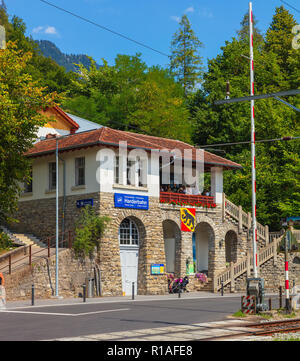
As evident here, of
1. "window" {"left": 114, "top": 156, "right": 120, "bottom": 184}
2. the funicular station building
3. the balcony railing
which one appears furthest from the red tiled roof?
the balcony railing

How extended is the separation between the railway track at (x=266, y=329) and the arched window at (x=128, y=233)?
19.9 meters

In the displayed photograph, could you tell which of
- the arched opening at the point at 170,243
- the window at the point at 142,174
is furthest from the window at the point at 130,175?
the arched opening at the point at 170,243

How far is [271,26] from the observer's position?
244 ft

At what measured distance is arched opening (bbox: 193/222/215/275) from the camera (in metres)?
47.2

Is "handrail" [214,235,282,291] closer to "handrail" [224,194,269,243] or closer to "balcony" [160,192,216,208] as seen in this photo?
"handrail" [224,194,269,243]

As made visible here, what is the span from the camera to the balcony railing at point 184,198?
41.8 meters

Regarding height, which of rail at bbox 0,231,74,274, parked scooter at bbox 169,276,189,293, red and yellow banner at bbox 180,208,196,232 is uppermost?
red and yellow banner at bbox 180,208,196,232

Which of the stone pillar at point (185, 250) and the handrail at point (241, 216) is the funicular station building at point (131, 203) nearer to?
the stone pillar at point (185, 250)

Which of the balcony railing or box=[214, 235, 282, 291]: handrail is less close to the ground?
the balcony railing

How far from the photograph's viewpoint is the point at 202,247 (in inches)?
1895

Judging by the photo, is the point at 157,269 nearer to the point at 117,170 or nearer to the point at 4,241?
the point at 117,170

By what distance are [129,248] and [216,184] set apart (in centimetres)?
929
